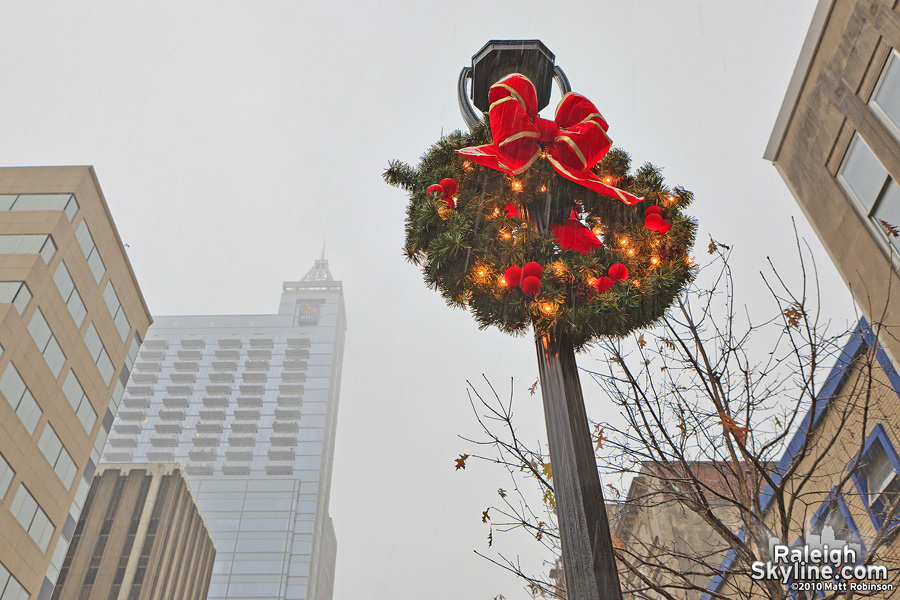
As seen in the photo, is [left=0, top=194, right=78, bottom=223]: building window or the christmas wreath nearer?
the christmas wreath

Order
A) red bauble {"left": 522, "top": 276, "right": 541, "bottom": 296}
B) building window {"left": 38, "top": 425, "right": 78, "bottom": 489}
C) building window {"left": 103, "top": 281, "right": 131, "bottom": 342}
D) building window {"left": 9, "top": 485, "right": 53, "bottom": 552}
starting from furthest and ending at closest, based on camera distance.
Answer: building window {"left": 103, "top": 281, "right": 131, "bottom": 342}
building window {"left": 38, "top": 425, "right": 78, "bottom": 489}
building window {"left": 9, "top": 485, "right": 53, "bottom": 552}
red bauble {"left": 522, "top": 276, "right": 541, "bottom": 296}

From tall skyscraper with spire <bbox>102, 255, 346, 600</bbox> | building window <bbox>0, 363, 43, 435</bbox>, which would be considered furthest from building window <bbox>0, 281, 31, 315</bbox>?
tall skyscraper with spire <bbox>102, 255, 346, 600</bbox>

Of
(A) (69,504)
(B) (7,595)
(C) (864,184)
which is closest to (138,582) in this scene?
(A) (69,504)

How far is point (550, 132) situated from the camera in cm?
395

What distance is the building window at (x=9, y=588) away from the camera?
24797 millimetres

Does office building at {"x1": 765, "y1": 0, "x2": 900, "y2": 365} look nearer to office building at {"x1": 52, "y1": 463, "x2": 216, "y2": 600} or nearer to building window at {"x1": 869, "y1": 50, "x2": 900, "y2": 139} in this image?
building window at {"x1": 869, "y1": 50, "x2": 900, "y2": 139}

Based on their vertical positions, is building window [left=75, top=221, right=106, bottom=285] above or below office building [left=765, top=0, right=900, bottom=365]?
above

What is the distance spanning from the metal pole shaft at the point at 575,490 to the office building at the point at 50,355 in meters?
28.8

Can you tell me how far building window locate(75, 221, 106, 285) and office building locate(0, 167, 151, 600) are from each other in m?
0.06

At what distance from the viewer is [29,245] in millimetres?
27797

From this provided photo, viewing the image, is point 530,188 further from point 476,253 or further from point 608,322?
point 608,322

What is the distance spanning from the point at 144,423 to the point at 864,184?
133 metres

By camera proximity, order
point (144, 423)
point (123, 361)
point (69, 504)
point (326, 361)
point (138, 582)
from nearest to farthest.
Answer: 1. point (69, 504)
2. point (123, 361)
3. point (138, 582)
4. point (144, 423)
5. point (326, 361)

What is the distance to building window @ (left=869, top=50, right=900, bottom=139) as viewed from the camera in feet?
28.5
